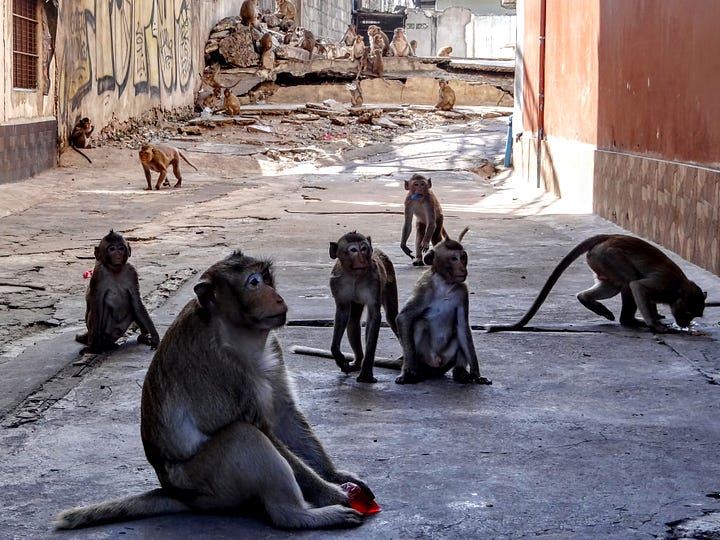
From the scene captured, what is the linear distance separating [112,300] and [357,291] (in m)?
1.62

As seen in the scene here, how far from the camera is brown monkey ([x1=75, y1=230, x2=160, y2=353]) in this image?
6.11 meters

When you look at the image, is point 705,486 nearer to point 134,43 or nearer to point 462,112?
point 134,43

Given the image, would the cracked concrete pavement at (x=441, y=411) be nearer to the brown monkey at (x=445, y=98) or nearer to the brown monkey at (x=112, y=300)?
the brown monkey at (x=112, y=300)

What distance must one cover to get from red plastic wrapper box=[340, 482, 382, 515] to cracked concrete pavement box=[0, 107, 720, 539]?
0.05m

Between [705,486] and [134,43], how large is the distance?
72.3 ft

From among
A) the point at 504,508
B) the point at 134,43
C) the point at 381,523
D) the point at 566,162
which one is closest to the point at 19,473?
the point at 381,523

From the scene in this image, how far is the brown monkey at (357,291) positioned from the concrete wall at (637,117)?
3.98 meters

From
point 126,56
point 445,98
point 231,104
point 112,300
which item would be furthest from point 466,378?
point 445,98

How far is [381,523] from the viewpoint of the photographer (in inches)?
136

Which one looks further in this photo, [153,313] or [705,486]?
[153,313]

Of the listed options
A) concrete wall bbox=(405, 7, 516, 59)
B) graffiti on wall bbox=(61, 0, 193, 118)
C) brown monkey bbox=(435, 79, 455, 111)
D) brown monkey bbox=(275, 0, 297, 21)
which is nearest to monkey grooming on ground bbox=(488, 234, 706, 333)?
graffiti on wall bbox=(61, 0, 193, 118)

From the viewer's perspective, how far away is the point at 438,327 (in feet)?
17.7

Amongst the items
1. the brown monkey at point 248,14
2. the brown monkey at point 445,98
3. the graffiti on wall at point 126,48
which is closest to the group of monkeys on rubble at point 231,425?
the graffiti on wall at point 126,48

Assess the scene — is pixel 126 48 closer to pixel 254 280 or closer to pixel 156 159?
pixel 156 159
